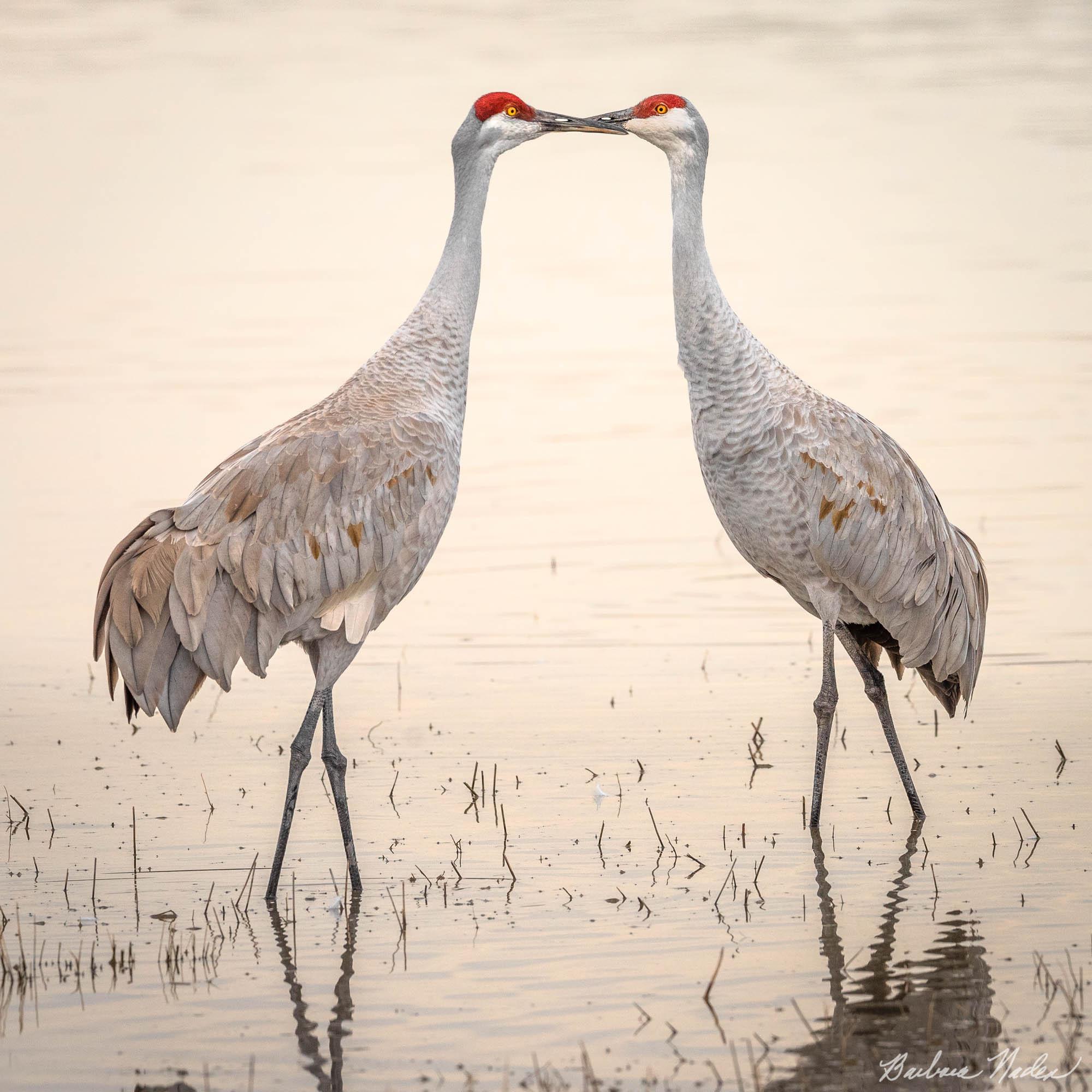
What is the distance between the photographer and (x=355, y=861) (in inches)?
284

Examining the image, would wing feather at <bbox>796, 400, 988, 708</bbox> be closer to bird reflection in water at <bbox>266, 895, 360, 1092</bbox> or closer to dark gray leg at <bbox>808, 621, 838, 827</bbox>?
dark gray leg at <bbox>808, 621, 838, 827</bbox>

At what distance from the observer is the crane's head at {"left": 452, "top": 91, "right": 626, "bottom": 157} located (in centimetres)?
847

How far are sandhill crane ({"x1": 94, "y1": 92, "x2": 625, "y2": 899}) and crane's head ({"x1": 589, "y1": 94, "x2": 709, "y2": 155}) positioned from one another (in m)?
1.60

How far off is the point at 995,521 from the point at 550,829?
6.38 metres

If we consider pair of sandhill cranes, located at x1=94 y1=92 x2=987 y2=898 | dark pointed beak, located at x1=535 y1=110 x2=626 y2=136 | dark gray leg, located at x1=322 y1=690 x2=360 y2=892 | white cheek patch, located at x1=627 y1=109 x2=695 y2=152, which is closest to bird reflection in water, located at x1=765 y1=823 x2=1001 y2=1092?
pair of sandhill cranes, located at x1=94 y1=92 x2=987 y2=898

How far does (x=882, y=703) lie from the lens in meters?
8.34

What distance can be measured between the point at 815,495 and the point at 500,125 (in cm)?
195

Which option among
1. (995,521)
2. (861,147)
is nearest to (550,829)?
(995,521)

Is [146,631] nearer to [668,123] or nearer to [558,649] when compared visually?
[668,123]

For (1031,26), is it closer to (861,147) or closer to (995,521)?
(861,147)

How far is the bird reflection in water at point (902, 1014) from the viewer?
5480mm

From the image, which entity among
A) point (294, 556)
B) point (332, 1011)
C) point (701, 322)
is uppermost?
point (701, 322)
